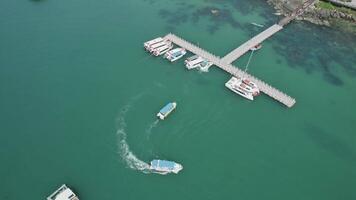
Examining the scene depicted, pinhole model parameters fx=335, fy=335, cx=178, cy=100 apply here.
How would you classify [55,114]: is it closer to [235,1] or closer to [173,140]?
[173,140]

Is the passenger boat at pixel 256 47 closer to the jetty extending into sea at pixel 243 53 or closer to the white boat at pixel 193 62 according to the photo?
the jetty extending into sea at pixel 243 53

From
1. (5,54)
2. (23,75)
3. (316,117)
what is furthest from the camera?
(5,54)

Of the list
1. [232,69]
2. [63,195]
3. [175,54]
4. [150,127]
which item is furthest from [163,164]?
[175,54]

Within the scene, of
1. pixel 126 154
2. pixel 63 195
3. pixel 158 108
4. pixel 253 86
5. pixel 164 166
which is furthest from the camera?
pixel 253 86

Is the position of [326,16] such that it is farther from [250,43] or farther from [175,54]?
[175,54]

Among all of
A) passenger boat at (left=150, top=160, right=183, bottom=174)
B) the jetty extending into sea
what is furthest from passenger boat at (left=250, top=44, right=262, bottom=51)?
passenger boat at (left=150, top=160, right=183, bottom=174)

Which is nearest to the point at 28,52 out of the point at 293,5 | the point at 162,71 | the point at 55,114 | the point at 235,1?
the point at 55,114

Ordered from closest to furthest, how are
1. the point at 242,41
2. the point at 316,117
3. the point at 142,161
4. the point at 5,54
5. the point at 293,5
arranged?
the point at 142,161, the point at 316,117, the point at 5,54, the point at 242,41, the point at 293,5
